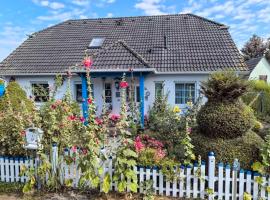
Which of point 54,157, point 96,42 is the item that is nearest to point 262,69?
point 96,42

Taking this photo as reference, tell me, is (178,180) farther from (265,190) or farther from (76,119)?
(76,119)

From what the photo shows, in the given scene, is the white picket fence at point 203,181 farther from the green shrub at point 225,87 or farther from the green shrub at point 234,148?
the green shrub at point 225,87

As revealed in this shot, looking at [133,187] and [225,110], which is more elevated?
[225,110]

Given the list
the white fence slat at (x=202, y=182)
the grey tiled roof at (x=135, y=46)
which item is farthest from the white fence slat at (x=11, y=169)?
the grey tiled roof at (x=135, y=46)

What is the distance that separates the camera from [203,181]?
4.85m

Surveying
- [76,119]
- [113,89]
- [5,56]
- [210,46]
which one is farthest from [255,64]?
[76,119]

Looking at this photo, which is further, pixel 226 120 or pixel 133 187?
pixel 226 120

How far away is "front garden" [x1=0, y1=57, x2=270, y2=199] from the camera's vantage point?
4770mm

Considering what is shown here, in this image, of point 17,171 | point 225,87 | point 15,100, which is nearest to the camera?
point 225,87

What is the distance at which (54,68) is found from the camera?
13680 mm

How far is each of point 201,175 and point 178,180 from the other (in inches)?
18.7

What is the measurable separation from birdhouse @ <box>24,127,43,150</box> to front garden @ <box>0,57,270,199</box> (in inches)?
4.5

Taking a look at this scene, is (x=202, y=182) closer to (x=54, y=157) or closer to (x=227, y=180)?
(x=227, y=180)

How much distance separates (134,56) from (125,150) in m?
8.05
